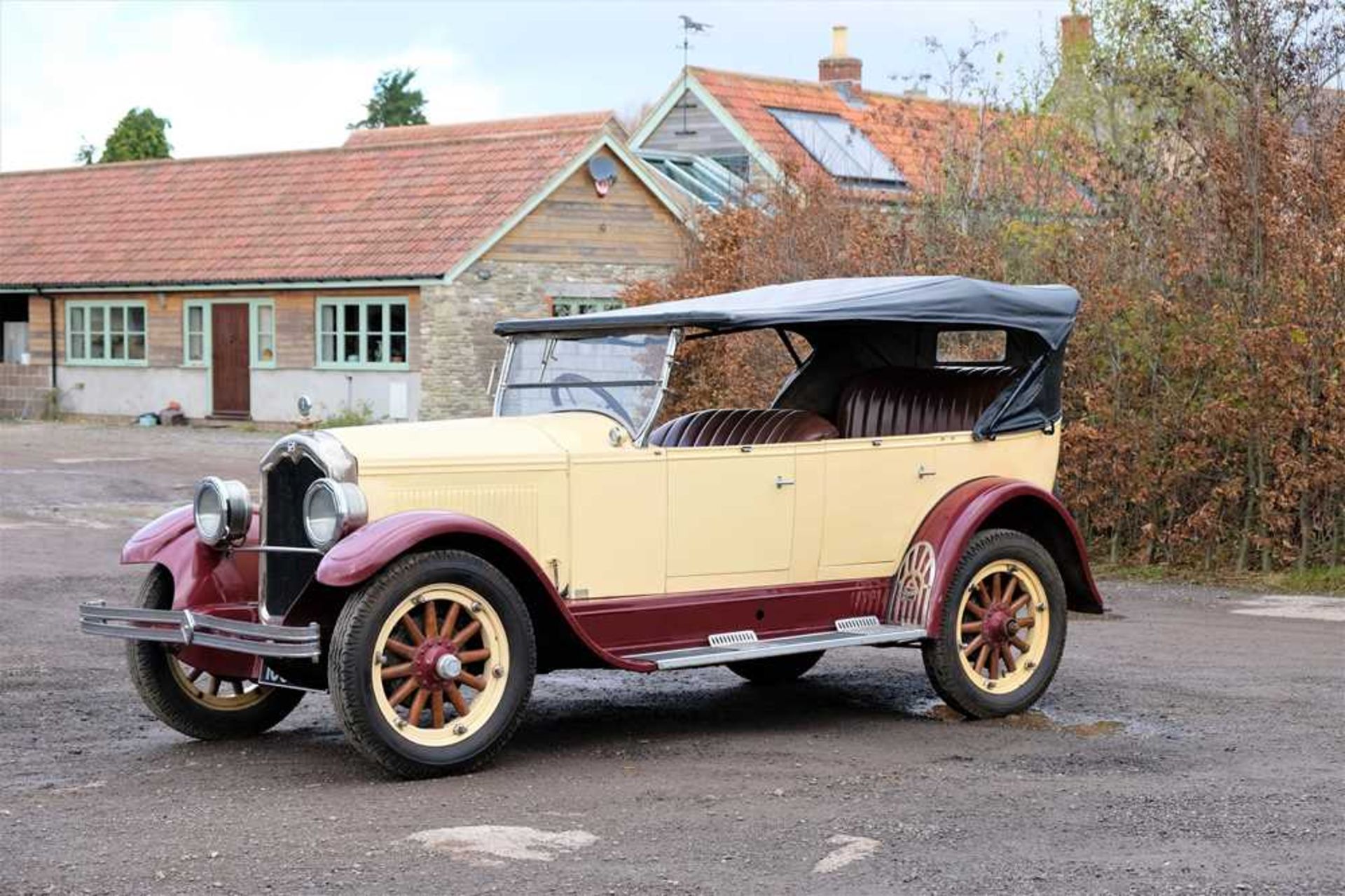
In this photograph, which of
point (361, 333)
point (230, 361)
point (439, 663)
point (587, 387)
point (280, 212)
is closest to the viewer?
point (439, 663)

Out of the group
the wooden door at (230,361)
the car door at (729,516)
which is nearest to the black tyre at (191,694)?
the car door at (729,516)

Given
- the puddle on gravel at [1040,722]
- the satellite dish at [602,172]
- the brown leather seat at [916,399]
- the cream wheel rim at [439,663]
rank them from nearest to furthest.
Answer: the cream wheel rim at [439,663] → the puddle on gravel at [1040,722] → the brown leather seat at [916,399] → the satellite dish at [602,172]

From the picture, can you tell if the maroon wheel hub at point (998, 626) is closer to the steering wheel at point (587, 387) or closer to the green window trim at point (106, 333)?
the steering wheel at point (587, 387)

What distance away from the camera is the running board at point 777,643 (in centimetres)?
782

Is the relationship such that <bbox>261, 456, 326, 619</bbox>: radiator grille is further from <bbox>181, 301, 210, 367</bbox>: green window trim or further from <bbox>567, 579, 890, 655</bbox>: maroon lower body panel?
<bbox>181, 301, 210, 367</bbox>: green window trim

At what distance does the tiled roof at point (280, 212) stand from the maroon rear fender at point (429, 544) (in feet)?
71.4

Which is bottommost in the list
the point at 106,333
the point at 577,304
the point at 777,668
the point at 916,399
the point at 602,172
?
the point at 777,668

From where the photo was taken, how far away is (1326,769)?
24.2 ft

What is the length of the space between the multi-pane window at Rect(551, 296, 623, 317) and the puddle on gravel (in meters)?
21.7

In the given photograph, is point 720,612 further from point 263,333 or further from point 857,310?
point 263,333

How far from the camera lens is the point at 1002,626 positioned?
869cm

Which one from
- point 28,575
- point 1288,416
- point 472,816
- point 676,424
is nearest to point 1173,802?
point 472,816

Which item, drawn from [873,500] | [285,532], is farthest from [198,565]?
[873,500]

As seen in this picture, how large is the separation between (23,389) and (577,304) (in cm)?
1134
